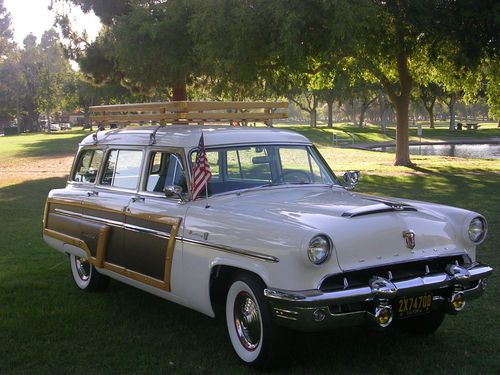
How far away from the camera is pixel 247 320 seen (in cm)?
471

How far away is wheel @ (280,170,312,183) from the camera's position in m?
5.80

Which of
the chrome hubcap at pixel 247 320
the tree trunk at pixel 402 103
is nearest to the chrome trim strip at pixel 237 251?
the chrome hubcap at pixel 247 320

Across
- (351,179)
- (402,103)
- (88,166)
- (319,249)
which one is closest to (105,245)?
(88,166)

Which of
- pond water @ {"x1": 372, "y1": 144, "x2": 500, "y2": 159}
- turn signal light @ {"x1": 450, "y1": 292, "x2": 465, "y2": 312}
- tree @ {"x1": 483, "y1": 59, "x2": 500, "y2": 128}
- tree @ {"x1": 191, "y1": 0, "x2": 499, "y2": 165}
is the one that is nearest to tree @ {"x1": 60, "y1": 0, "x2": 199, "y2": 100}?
tree @ {"x1": 191, "y1": 0, "x2": 499, "y2": 165}

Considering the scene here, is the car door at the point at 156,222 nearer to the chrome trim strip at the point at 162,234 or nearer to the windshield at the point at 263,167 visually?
the chrome trim strip at the point at 162,234

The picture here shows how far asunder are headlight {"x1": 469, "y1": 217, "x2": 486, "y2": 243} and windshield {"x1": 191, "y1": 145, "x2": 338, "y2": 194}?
1.45m

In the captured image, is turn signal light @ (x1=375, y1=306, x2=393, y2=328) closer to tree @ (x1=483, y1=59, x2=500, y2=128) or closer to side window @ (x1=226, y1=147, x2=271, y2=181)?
side window @ (x1=226, y1=147, x2=271, y2=181)

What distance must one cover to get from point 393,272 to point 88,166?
397 cm

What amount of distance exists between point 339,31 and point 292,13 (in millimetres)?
1179

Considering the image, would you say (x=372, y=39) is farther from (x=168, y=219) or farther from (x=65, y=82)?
(x=65, y=82)

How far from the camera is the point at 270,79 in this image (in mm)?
18781

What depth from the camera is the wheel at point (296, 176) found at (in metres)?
5.80

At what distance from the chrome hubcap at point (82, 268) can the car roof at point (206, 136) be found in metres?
1.51

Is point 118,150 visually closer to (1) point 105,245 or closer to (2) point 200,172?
(1) point 105,245
